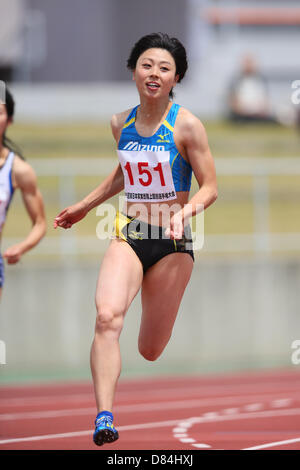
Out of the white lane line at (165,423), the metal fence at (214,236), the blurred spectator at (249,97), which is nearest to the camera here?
the white lane line at (165,423)

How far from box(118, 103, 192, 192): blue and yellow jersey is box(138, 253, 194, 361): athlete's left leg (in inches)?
19.1

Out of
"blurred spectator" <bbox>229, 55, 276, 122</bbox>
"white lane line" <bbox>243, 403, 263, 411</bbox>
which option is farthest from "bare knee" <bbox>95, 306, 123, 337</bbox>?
"blurred spectator" <bbox>229, 55, 276, 122</bbox>

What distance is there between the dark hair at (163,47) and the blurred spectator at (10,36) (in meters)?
18.2

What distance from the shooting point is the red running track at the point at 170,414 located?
7500 mm

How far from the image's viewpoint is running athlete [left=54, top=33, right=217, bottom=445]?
20.9 feet

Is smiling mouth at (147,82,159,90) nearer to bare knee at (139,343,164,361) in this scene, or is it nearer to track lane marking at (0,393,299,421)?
bare knee at (139,343,164,361)

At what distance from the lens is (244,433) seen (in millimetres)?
7938

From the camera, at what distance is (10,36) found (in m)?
24.5

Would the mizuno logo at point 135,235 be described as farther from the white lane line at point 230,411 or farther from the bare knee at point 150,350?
Result: the white lane line at point 230,411

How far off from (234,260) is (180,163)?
7125 millimetres
